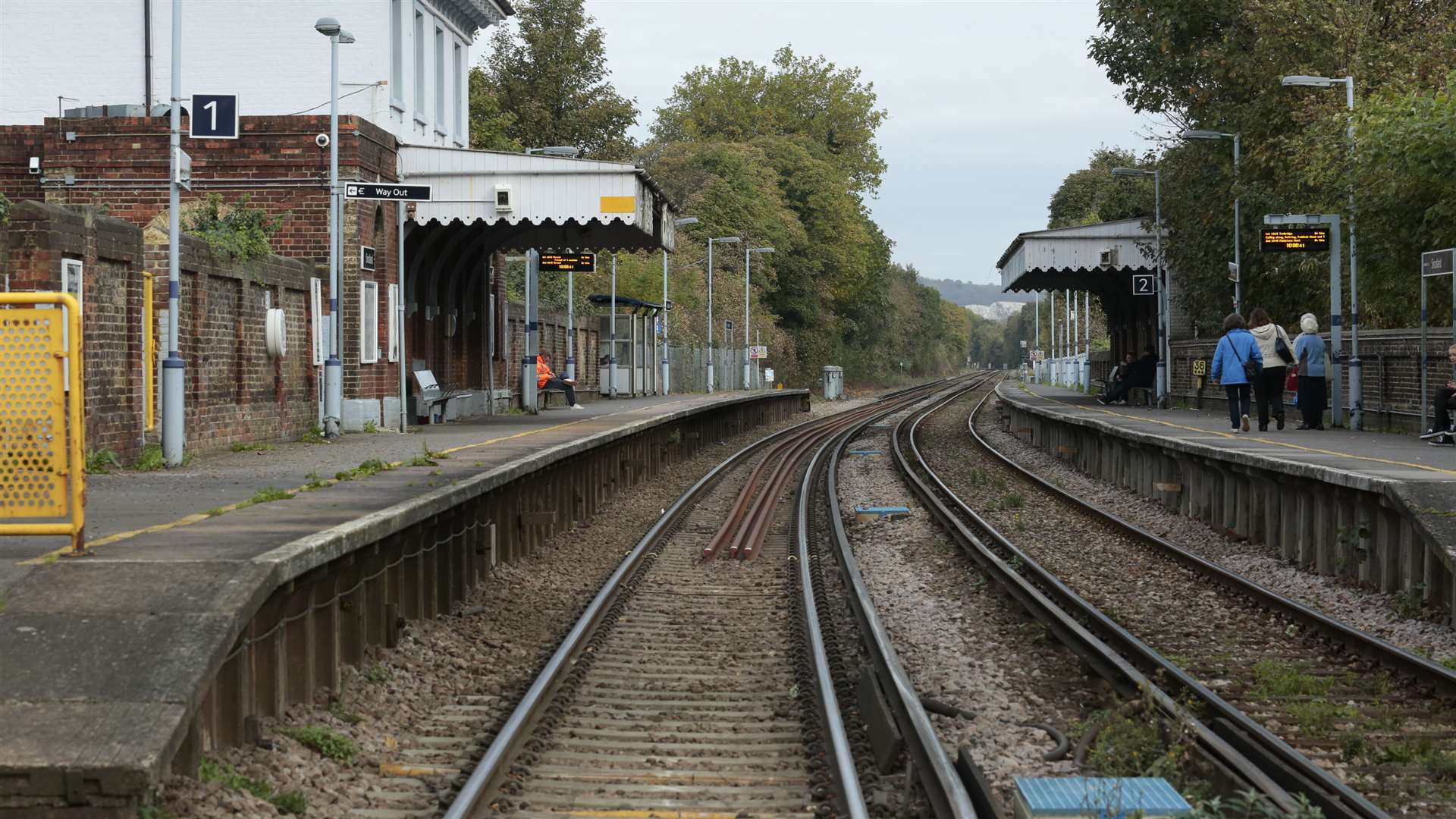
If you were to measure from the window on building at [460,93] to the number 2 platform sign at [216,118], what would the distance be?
523 inches

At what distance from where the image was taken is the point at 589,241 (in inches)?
1171

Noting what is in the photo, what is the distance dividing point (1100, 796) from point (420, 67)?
77.0 ft

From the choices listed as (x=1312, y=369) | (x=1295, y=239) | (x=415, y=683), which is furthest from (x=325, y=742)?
(x=1295, y=239)

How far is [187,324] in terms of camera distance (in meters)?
16.7

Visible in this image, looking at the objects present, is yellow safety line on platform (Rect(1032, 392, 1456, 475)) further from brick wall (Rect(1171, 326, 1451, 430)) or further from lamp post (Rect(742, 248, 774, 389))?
lamp post (Rect(742, 248, 774, 389))

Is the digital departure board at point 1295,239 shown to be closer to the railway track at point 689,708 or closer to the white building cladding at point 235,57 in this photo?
the railway track at point 689,708

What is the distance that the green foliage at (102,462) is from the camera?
46.3ft

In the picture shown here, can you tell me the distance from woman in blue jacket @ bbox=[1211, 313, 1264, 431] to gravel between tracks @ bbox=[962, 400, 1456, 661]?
1724mm

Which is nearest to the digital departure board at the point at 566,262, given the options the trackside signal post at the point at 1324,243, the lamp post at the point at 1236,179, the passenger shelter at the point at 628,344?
the lamp post at the point at 1236,179

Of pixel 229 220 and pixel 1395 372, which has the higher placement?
pixel 229 220

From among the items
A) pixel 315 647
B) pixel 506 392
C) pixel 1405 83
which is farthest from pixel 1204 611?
pixel 506 392

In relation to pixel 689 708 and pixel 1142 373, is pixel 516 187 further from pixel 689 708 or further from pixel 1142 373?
pixel 1142 373

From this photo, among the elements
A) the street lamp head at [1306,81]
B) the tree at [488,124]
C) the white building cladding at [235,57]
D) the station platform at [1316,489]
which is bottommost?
the station platform at [1316,489]

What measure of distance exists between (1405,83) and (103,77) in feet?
67.1
